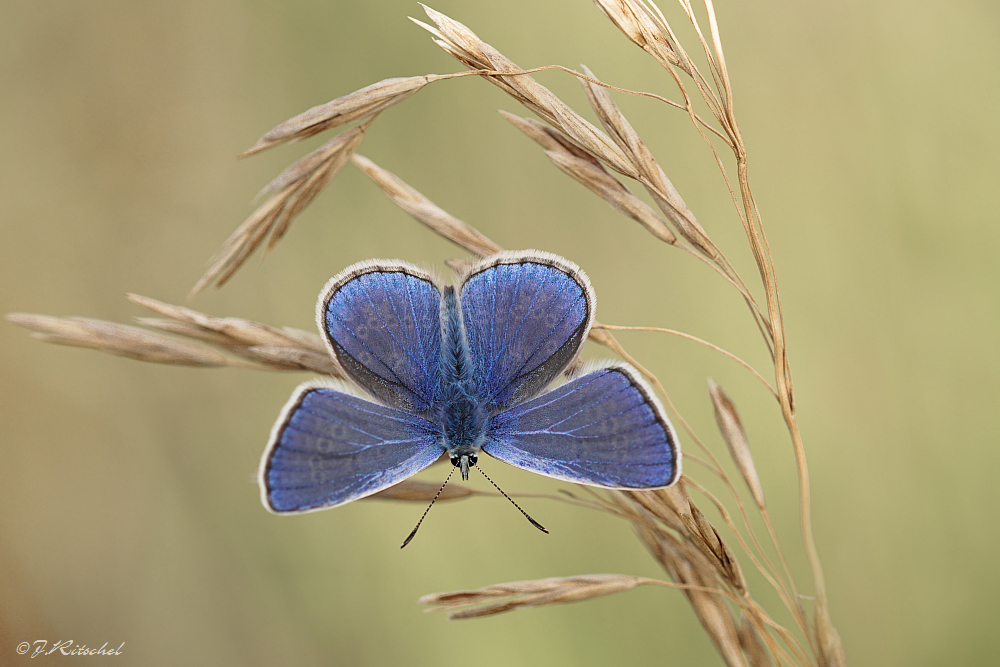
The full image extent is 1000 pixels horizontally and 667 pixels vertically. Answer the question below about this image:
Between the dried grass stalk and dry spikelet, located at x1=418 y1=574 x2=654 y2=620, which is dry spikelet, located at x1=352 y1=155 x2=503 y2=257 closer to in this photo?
the dried grass stalk

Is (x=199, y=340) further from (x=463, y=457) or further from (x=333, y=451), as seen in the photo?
(x=463, y=457)

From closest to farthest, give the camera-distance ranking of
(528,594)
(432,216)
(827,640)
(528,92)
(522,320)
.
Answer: (827,640) → (528,594) → (528,92) → (432,216) → (522,320)

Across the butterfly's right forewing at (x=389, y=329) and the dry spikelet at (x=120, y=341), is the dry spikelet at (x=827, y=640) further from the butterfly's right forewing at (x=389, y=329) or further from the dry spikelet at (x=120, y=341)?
the dry spikelet at (x=120, y=341)

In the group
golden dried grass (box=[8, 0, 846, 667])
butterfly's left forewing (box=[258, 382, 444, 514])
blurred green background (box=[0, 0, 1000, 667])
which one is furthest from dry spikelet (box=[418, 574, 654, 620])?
blurred green background (box=[0, 0, 1000, 667])

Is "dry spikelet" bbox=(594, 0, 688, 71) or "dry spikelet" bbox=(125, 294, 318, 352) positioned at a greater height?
"dry spikelet" bbox=(594, 0, 688, 71)

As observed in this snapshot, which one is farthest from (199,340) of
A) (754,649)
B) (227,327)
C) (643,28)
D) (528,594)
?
(754,649)

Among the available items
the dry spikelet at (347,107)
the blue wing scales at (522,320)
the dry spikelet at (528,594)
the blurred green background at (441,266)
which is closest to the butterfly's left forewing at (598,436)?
the blue wing scales at (522,320)

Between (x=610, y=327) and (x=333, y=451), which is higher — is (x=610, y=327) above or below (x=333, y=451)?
above

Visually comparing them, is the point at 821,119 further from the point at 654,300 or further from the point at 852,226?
the point at 654,300

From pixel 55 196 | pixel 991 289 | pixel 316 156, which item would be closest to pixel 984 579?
pixel 991 289
